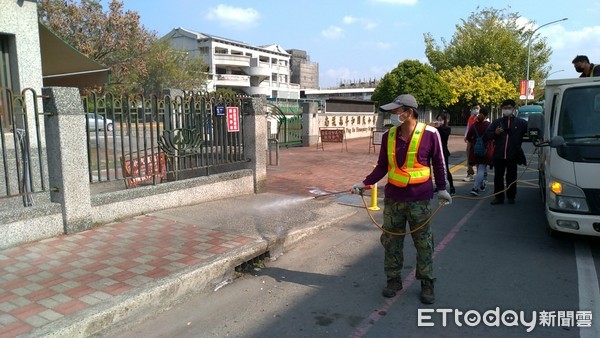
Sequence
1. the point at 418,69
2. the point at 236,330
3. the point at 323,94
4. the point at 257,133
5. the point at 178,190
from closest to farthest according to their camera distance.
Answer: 1. the point at 236,330
2. the point at 178,190
3. the point at 257,133
4. the point at 418,69
5. the point at 323,94

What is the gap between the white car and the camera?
5.95 metres

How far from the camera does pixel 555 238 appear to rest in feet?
20.1

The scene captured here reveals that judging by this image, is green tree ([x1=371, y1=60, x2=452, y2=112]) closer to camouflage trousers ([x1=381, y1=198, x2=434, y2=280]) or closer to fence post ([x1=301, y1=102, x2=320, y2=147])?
fence post ([x1=301, y1=102, x2=320, y2=147])

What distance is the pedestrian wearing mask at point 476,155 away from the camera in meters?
8.80

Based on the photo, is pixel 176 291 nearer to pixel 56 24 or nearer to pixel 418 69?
pixel 56 24

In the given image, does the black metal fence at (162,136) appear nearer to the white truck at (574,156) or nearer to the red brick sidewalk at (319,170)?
the red brick sidewalk at (319,170)

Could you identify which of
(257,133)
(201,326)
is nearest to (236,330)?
(201,326)

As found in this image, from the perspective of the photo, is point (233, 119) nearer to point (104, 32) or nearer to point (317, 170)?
point (317, 170)

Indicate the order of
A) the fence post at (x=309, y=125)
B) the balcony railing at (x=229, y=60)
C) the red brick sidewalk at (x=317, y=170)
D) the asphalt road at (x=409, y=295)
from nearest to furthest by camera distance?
the asphalt road at (x=409, y=295) → the red brick sidewalk at (x=317, y=170) → the fence post at (x=309, y=125) → the balcony railing at (x=229, y=60)

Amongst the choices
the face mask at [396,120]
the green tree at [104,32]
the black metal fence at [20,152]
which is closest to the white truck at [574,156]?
the face mask at [396,120]

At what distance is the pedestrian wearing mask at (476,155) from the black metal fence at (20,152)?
7592mm

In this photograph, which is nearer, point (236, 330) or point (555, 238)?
point (236, 330)

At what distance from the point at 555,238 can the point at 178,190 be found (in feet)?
18.6

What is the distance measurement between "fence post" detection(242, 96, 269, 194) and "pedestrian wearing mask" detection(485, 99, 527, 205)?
4.33m
